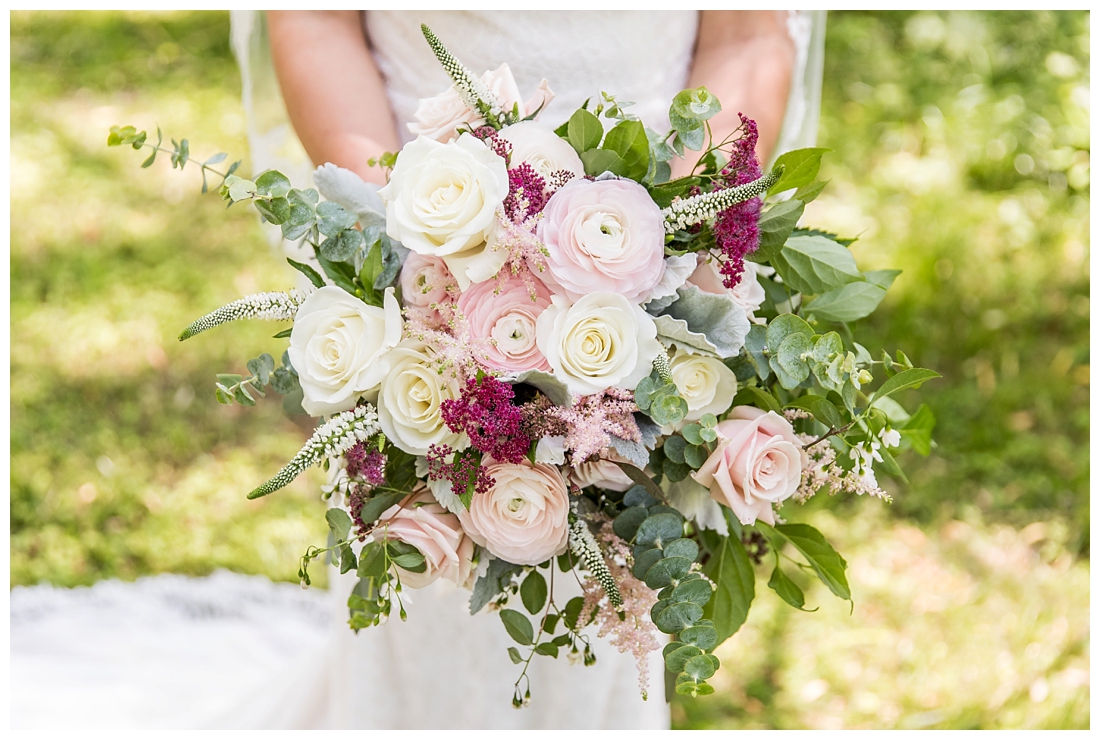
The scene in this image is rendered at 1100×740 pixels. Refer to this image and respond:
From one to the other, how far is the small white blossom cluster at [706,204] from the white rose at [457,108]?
0.27m

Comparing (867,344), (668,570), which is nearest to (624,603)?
(668,570)

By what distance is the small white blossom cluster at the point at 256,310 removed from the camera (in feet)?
3.59

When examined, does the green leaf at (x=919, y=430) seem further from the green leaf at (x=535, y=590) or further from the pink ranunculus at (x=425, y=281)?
the pink ranunculus at (x=425, y=281)

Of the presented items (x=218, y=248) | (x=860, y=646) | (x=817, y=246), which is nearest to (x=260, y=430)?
(x=218, y=248)

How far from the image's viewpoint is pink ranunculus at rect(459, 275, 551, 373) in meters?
1.07

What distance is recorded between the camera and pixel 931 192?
12.9 feet

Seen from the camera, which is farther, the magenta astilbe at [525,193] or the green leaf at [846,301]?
the green leaf at [846,301]

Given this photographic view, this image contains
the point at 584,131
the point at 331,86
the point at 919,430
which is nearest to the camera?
the point at 584,131

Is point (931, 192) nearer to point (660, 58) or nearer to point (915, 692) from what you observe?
point (915, 692)

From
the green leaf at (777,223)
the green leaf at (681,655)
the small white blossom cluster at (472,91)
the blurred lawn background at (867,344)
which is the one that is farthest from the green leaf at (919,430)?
the blurred lawn background at (867,344)

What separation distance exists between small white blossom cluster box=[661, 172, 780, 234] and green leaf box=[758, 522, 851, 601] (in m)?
0.45

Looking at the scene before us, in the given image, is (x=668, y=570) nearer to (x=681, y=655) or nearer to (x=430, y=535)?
(x=681, y=655)

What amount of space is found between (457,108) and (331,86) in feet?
1.66

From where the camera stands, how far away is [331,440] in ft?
3.48
